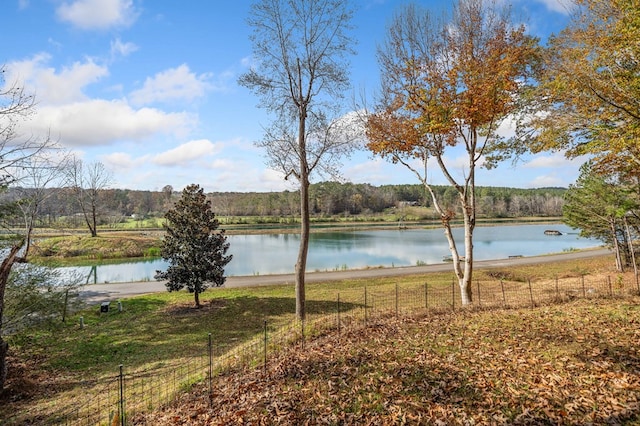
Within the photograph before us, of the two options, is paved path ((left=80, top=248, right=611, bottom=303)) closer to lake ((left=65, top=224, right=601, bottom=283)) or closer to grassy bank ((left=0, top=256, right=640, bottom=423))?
grassy bank ((left=0, top=256, right=640, bottom=423))

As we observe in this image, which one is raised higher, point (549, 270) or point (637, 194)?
point (637, 194)

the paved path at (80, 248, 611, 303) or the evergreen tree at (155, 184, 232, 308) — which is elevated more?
the evergreen tree at (155, 184, 232, 308)

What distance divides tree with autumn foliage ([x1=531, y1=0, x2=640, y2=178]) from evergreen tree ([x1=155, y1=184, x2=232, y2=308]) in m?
13.7

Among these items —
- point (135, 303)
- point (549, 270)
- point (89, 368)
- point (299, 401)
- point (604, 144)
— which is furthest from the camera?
point (549, 270)

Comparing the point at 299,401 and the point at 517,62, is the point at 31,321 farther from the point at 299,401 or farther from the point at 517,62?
the point at 517,62

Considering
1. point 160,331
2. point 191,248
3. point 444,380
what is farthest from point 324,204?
point 444,380

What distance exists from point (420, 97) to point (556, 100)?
385cm

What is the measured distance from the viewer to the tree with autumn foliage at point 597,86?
8070 mm

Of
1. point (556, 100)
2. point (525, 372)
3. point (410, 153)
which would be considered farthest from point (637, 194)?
point (525, 372)

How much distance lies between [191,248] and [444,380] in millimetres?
13328

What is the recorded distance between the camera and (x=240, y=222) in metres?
88.0

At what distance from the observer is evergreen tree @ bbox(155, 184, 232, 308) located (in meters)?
16.6

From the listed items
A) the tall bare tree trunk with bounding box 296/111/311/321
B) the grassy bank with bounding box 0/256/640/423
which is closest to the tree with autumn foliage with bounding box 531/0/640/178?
the grassy bank with bounding box 0/256/640/423

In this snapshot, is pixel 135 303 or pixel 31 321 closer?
pixel 31 321
